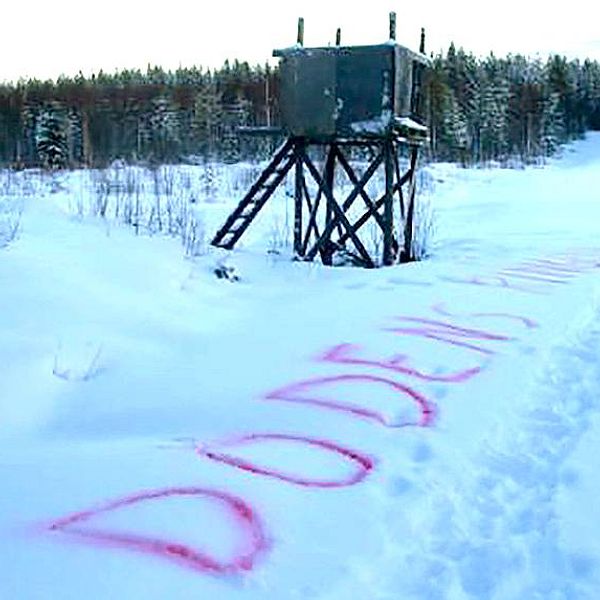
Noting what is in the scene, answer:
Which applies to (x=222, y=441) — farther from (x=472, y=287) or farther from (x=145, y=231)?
(x=145, y=231)

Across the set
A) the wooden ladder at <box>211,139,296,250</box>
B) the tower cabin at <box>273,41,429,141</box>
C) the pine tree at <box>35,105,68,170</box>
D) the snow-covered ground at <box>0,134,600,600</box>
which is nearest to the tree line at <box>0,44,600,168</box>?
the pine tree at <box>35,105,68,170</box>

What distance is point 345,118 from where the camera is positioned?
36.4 ft

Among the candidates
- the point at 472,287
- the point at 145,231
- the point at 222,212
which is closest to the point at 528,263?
the point at 472,287

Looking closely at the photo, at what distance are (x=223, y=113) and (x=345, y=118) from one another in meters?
50.3

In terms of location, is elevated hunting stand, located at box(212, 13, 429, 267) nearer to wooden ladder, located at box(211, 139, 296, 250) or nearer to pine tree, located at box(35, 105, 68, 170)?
wooden ladder, located at box(211, 139, 296, 250)

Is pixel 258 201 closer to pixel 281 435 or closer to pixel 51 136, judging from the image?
pixel 281 435

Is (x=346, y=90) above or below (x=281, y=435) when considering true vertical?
above

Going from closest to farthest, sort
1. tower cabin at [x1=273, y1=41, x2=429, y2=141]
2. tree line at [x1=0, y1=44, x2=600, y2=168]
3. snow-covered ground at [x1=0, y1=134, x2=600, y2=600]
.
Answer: snow-covered ground at [x1=0, y1=134, x2=600, y2=600] < tower cabin at [x1=273, y1=41, x2=429, y2=141] < tree line at [x1=0, y1=44, x2=600, y2=168]

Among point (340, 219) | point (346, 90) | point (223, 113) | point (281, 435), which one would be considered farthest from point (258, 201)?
point (223, 113)

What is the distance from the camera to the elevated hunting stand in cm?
1090

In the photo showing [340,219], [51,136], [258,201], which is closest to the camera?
[340,219]

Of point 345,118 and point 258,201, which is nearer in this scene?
point 345,118

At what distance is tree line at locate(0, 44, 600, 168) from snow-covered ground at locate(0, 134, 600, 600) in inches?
1540

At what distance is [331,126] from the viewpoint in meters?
11.2
